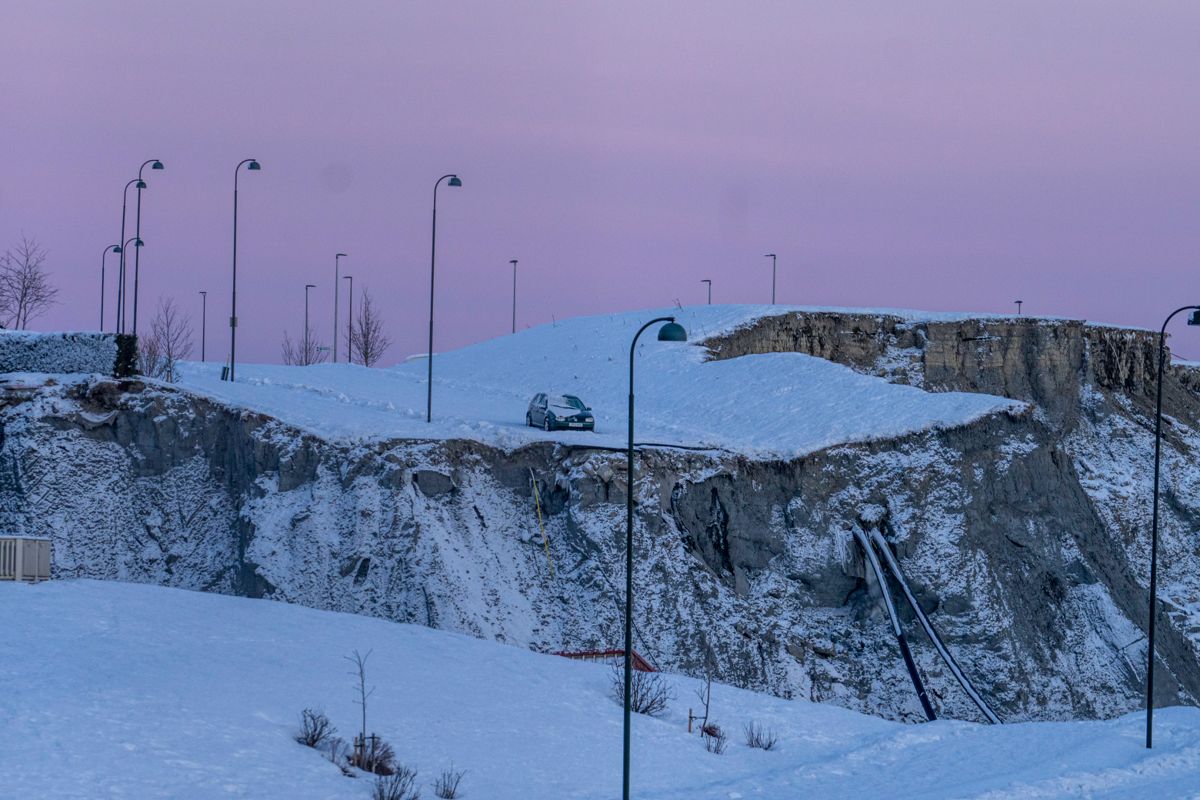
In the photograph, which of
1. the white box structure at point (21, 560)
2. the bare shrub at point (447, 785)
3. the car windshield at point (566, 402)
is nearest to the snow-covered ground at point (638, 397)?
the car windshield at point (566, 402)

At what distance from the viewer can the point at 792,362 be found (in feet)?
199

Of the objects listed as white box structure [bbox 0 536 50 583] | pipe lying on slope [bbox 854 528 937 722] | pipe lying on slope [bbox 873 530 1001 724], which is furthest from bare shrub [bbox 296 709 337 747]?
pipe lying on slope [bbox 873 530 1001 724]

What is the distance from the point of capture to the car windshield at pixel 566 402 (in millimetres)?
49125

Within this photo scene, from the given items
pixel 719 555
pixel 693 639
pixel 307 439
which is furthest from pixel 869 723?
pixel 307 439

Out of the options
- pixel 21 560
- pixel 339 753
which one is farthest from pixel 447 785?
pixel 21 560

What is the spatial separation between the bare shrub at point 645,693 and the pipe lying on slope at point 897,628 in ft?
47.8

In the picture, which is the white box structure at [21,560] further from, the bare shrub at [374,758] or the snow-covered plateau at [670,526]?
the bare shrub at [374,758]

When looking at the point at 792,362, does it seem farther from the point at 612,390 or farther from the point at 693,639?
the point at 693,639

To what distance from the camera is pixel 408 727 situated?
24.6 m

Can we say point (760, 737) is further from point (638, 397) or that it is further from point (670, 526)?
point (638, 397)

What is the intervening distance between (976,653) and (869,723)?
15.0 meters

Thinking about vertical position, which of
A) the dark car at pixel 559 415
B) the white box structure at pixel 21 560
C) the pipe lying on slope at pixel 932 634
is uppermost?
the dark car at pixel 559 415

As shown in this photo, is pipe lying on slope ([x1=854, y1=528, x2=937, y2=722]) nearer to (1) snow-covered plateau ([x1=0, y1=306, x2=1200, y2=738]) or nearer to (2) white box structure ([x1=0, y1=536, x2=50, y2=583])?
(1) snow-covered plateau ([x1=0, y1=306, x2=1200, y2=738])

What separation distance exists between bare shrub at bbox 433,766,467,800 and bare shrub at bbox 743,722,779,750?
301 inches
